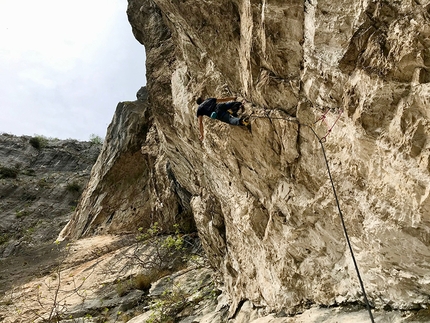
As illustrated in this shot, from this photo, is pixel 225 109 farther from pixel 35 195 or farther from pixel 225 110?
pixel 35 195

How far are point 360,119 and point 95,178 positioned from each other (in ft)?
51.2

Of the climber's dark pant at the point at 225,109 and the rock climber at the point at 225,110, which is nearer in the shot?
the rock climber at the point at 225,110

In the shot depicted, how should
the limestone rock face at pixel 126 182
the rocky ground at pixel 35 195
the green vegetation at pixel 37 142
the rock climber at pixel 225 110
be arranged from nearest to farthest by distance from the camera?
1. the rock climber at pixel 225 110
2. the limestone rock face at pixel 126 182
3. the rocky ground at pixel 35 195
4. the green vegetation at pixel 37 142

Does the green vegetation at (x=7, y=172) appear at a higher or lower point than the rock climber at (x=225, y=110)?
higher

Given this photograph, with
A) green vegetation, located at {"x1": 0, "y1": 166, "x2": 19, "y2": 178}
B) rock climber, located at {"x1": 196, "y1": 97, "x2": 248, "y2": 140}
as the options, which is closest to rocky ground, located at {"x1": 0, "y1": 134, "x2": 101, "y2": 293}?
green vegetation, located at {"x1": 0, "y1": 166, "x2": 19, "y2": 178}

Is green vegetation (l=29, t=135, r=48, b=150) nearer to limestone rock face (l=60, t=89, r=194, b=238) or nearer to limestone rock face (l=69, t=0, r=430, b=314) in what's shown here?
limestone rock face (l=60, t=89, r=194, b=238)

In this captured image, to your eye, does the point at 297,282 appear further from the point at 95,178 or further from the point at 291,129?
the point at 95,178

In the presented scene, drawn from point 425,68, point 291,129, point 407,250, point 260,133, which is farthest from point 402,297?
point 260,133

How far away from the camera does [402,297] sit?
2814 mm

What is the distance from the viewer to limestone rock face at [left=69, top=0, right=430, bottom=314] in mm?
2637

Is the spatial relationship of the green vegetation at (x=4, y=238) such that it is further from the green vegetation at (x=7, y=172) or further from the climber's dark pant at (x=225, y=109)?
the climber's dark pant at (x=225, y=109)

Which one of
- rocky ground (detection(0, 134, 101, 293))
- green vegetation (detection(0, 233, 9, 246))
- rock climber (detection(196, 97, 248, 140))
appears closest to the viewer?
rock climber (detection(196, 97, 248, 140))

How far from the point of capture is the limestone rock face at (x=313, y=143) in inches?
104

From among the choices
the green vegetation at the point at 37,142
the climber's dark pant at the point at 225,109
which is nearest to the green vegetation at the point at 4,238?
the green vegetation at the point at 37,142
